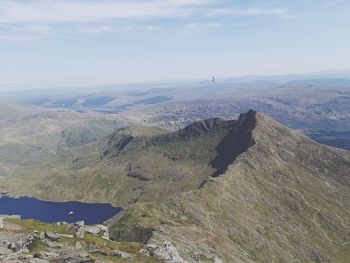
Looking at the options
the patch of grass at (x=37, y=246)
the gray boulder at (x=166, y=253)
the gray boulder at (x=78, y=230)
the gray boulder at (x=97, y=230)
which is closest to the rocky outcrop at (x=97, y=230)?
the gray boulder at (x=97, y=230)

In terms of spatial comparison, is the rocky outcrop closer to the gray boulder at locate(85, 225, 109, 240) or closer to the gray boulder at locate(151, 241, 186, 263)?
the gray boulder at locate(85, 225, 109, 240)

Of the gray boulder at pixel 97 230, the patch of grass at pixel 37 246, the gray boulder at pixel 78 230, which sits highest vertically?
the patch of grass at pixel 37 246

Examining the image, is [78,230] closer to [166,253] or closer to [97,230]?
[97,230]

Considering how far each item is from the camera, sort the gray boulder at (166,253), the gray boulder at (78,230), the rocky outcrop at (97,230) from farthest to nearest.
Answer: the rocky outcrop at (97,230), the gray boulder at (78,230), the gray boulder at (166,253)

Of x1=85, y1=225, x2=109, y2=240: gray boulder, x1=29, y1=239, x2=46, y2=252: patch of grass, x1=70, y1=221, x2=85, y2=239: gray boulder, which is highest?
x1=29, y1=239, x2=46, y2=252: patch of grass

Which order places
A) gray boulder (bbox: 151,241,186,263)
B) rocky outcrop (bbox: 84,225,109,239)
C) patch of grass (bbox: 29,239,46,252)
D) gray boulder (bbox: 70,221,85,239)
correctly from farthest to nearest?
rocky outcrop (bbox: 84,225,109,239) < gray boulder (bbox: 70,221,85,239) < gray boulder (bbox: 151,241,186,263) < patch of grass (bbox: 29,239,46,252)

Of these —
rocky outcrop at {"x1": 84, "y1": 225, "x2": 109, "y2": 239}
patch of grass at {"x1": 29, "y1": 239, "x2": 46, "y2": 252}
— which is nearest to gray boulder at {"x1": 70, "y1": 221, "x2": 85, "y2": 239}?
rocky outcrop at {"x1": 84, "y1": 225, "x2": 109, "y2": 239}

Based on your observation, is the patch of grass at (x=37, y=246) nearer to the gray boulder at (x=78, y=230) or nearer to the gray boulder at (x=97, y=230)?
the gray boulder at (x=78, y=230)

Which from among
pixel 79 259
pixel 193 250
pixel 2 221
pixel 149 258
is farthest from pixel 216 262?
pixel 79 259

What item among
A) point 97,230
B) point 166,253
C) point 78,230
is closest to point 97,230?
point 97,230

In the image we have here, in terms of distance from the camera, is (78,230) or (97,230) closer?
(78,230)

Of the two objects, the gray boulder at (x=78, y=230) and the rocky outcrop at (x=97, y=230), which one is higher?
the gray boulder at (x=78, y=230)
